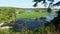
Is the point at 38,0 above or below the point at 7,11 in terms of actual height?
above

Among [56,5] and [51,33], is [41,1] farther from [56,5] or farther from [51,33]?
[51,33]

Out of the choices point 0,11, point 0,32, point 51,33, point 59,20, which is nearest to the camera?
point 51,33

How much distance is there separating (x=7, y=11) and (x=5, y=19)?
2.71m

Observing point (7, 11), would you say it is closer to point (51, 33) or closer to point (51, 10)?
point (51, 10)

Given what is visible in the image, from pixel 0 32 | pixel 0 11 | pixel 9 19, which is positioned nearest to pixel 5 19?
pixel 9 19

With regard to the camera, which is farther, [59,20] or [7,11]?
[7,11]

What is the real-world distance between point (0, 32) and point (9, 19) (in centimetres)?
2865

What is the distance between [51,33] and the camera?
4559mm

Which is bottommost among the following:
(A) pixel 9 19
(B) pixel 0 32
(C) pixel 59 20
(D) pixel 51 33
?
(A) pixel 9 19

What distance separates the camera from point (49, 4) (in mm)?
11266

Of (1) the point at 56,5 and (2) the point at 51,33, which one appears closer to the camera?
(2) the point at 51,33

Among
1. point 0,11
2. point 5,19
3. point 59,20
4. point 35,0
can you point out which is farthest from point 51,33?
point 0,11

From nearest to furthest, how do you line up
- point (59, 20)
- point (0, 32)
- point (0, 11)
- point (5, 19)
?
point (0, 32)
point (59, 20)
point (5, 19)
point (0, 11)

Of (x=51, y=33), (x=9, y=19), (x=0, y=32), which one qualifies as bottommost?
(x=9, y=19)
